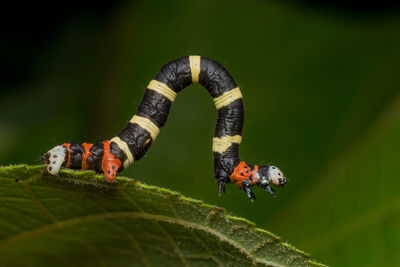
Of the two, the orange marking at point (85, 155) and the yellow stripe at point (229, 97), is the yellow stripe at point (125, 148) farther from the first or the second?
the yellow stripe at point (229, 97)

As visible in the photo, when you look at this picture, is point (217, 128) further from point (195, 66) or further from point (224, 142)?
point (195, 66)

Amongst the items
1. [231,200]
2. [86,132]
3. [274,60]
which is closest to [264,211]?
[231,200]

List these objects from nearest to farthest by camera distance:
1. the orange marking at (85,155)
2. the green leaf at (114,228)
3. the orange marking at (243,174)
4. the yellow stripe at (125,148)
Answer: the green leaf at (114,228)
the orange marking at (85,155)
the yellow stripe at (125,148)
the orange marking at (243,174)

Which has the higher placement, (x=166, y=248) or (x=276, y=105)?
(x=276, y=105)

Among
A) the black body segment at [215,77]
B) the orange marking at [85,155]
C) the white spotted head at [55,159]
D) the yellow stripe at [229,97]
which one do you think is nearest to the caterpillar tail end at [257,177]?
the yellow stripe at [229,97]

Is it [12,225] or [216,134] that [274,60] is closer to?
[216,134]

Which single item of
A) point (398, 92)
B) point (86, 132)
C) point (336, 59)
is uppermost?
point (336, 59)

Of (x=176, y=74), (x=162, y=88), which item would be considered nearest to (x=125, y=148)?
(x=162, y=88)
